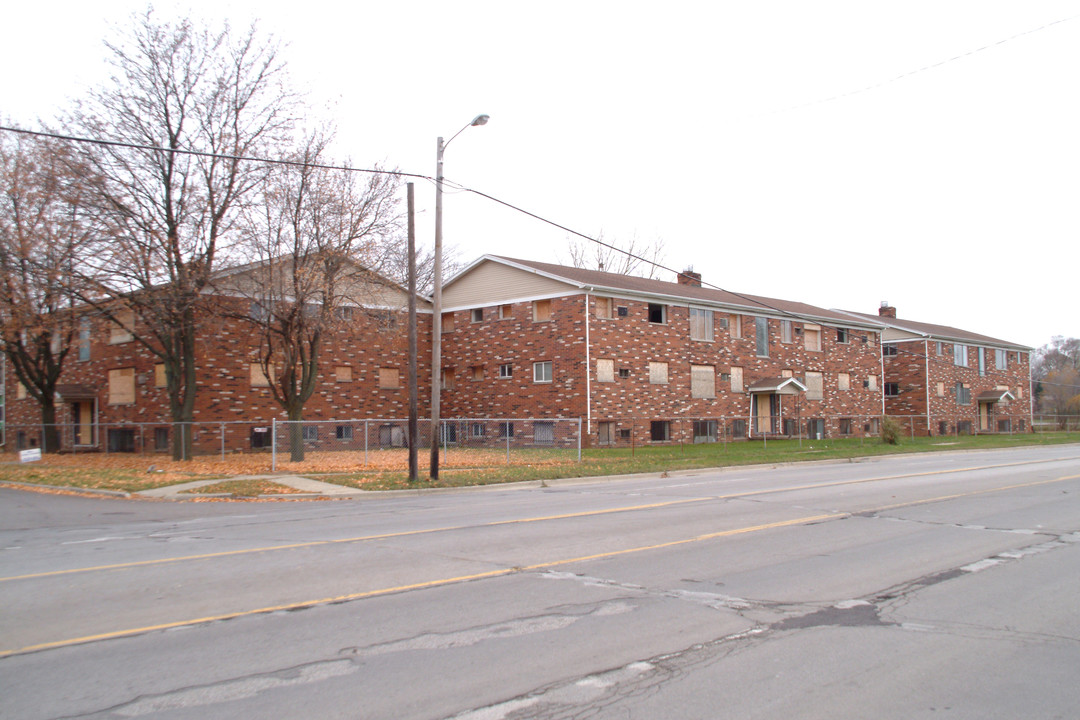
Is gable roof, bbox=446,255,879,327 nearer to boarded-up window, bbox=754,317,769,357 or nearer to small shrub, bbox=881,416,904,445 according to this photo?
boarded-up window, bbox=754,317,769,357

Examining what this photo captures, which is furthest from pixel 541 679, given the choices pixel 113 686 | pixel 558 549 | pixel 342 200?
pixel 342 200

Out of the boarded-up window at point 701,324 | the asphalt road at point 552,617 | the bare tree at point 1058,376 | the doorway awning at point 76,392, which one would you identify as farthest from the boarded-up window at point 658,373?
the bare tree at point 1058,376

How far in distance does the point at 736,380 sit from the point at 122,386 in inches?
1147

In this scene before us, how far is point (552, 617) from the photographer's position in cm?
668

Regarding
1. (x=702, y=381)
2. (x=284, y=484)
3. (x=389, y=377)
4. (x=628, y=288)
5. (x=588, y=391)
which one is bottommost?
(x=284, y=484)

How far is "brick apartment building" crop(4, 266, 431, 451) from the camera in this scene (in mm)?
30781

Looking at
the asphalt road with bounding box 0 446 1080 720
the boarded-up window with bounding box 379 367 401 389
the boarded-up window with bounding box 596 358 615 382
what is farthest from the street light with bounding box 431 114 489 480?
the boarded-up window with bounding box 379 367 401 389

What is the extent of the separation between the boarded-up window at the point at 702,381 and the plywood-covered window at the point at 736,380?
5.16ft

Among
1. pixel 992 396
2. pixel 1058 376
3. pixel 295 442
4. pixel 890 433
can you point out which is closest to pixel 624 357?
pixel 890 433

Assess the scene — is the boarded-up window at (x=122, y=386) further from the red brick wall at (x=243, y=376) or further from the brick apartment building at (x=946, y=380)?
the brick apartment building at (x=946, y=380)

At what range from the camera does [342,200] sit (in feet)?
84.3

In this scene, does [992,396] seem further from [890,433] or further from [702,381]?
[702,381]

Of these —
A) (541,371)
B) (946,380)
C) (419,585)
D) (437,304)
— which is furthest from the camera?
(946,380)

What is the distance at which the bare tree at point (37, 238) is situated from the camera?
2400 centimetres
